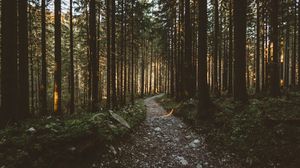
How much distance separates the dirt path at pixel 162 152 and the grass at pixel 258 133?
520 millimetres

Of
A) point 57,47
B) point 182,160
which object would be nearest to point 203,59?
point 182,160

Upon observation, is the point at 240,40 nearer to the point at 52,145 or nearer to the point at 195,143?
the point at 195,143

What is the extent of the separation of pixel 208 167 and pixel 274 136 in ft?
7.63

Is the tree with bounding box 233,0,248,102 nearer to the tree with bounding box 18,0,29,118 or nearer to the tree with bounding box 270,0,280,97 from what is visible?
the tree with bounding box 270,0,280,97

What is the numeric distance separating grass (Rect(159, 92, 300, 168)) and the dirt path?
52cm

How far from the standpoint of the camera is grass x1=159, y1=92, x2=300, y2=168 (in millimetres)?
6781

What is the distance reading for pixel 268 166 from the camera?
6.58 meters

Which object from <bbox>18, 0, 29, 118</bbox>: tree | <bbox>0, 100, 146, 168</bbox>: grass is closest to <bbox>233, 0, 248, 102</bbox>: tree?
<bbox>0, 100, 146, 168</bbox>: grass

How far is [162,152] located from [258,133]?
3.27 meters

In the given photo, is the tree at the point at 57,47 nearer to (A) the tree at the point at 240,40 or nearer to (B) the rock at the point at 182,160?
(B) the rock at the point at 182,160

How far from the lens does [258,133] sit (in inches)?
313

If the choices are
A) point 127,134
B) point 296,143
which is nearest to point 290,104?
point 296,143

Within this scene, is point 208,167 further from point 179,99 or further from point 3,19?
point 179,99

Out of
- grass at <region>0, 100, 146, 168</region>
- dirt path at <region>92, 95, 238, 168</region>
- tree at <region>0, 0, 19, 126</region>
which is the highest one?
tree at <region>0, 0, 19, 126</region>
